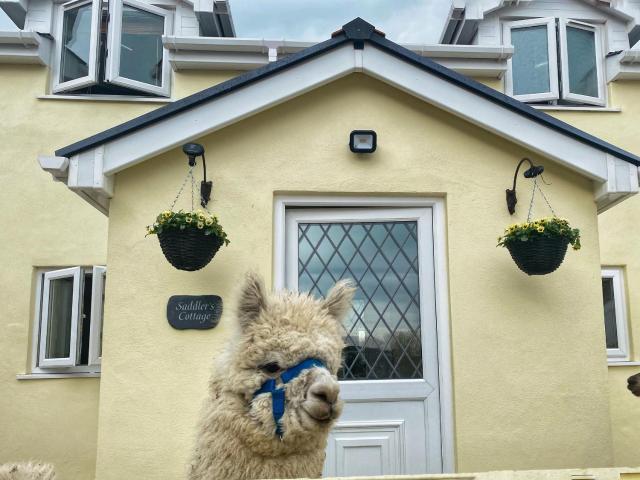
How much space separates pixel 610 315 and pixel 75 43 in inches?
321

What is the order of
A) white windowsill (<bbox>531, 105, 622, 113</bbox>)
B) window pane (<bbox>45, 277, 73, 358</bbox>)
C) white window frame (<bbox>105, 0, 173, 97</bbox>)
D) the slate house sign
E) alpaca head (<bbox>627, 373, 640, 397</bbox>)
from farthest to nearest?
white windowsill (<bbox>531, 105, 622, 113</bbox>), white window frame (<bbox>105, 0, 173, 97</bbox>), window pane (<bbox>45, 277, 73, 358</bbox>), the slate house sign, alpaca head (<bbox>627, 373, 640, 397</bbox>)

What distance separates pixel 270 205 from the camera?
15.3 ft

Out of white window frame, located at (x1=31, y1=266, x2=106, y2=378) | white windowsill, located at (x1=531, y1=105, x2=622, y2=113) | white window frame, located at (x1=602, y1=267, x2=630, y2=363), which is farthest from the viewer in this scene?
white windowsill, located at (x1=531, y1=105, x2=622, y2=113)

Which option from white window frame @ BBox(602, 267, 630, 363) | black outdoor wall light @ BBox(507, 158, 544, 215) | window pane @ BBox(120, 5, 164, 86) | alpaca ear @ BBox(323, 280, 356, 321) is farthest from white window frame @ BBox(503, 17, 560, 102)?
alpaca ear @ BBox(323, 280, 356, 321)

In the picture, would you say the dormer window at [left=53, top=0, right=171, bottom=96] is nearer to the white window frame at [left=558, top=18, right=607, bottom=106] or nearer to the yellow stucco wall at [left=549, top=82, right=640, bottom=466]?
the white window frame at [left=558, top=18, right=607, bottom=106]

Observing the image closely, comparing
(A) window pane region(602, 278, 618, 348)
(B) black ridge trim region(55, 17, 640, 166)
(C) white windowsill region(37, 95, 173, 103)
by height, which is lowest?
(A) window pane region(602, 278, 618, 348)

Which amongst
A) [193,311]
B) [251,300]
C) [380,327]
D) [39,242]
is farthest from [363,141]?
[39,242]

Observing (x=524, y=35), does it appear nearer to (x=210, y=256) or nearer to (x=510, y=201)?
(x=510, y=201)

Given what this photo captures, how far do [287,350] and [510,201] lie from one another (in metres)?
2.65

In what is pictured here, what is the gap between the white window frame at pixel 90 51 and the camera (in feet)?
25.1

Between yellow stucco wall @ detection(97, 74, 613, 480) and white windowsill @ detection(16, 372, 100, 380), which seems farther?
white windowsill @ detection(16, 372, 100, 380)

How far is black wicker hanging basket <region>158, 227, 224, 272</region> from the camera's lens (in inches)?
165

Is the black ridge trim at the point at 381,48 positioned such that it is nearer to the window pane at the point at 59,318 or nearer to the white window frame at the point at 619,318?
the window pane at the point at 59,318

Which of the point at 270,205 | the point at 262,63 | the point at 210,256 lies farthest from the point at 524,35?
the point at 210,256
